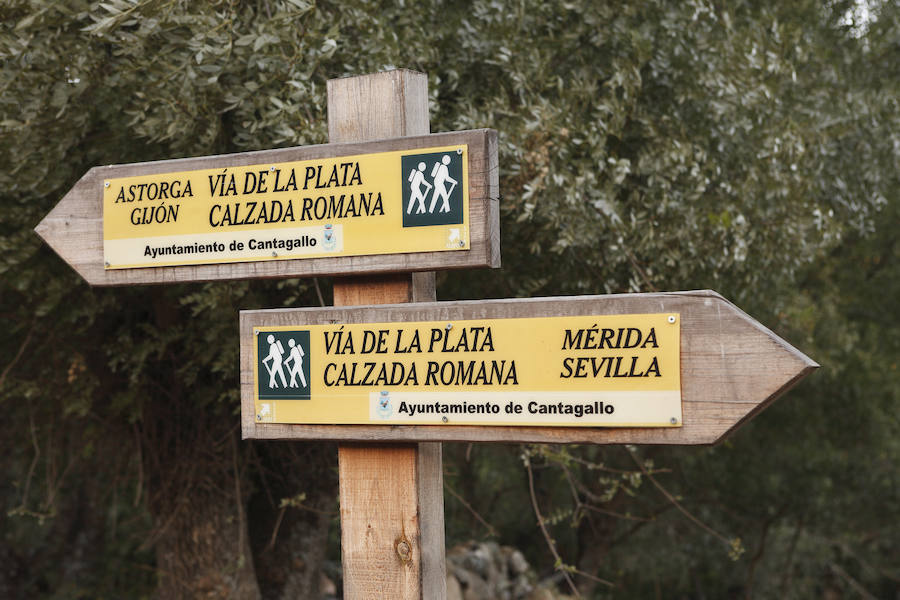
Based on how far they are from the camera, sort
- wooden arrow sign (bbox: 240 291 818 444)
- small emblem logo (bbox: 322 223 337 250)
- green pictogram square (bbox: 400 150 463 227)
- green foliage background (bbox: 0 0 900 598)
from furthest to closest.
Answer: green foliage background (bbox: 0 0 900 598) → small emblem logo (bbox: 322 223 337 250) → green pictogram square (bbox: 400 150 463 227) → wooden arrow sign (bbox: 240 291 818 444)

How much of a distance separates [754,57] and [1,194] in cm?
367

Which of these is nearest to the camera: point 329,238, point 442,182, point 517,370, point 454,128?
point 517,370

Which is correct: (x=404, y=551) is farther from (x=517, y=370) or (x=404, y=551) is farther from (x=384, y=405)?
(x=517, y=370)

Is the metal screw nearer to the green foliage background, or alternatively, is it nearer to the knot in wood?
the knot in wood

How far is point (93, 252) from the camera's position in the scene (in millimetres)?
2604

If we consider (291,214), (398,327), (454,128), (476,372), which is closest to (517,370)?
(476,372)

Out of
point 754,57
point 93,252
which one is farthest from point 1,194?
point 754,57

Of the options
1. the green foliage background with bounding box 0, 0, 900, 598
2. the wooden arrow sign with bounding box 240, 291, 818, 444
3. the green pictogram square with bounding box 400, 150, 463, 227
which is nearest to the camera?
the wooden arrow sign with bounding box 240, 291, 818, 444

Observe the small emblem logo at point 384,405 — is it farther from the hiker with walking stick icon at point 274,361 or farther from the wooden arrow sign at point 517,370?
the hiker with walking stick icon at point 274,361

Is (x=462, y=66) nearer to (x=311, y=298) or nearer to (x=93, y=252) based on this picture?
(x=311, y=298)

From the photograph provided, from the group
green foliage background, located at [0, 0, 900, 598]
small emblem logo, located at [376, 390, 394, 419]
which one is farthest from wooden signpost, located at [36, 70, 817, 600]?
green foliage background, located at [0, 0, 900, 598]

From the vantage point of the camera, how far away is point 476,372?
2129 mm

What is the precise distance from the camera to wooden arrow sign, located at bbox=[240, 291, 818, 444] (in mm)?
1937

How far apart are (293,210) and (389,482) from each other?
72cm
